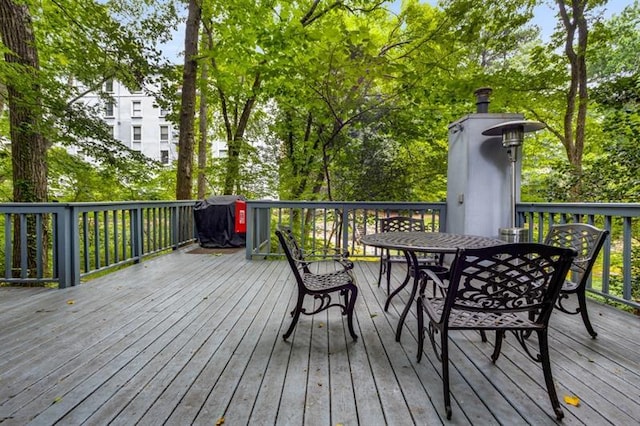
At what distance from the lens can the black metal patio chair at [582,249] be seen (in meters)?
2.17

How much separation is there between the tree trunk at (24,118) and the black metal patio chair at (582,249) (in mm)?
6841

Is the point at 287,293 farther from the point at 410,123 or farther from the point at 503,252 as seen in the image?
the point at 410,123

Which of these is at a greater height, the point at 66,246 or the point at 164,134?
the point at 164,134

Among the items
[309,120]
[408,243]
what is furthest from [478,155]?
[309,120]

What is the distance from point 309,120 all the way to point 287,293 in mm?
6017

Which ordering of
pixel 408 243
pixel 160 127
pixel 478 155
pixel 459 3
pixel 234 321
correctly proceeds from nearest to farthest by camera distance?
pixel 408 243 < pixel 234 321 < pixel 478 155 < pixel 459 3 < pixel 160 127

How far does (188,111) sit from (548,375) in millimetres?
Answer: 7400

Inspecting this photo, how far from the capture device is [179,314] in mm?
2730

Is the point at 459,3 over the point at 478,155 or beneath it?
over

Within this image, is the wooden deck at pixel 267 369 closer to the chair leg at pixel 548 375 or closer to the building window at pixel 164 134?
the chair leg at pixel 548 375

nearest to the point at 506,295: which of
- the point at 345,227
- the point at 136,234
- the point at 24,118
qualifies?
the point at 345,227

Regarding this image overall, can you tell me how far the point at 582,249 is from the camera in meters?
2.37

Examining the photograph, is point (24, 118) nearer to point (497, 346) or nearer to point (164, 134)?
point (497, 346)

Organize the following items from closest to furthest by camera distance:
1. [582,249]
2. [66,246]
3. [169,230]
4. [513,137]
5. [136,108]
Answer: [582,249] → [66,246] → [513,137] → [169,230] → [136,108]
